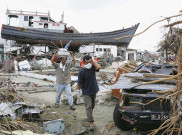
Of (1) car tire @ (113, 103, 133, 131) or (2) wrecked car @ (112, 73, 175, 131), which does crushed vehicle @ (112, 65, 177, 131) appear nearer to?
(2) wrecked car @ (112, 73, 175, 131)

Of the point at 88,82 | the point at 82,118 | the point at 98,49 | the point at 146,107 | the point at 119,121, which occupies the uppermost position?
the point at 98,49

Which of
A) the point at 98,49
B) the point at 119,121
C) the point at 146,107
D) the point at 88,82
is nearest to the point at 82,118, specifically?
the point at 88,82

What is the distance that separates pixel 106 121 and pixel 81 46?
25918 millimetres

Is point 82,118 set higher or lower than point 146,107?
lower

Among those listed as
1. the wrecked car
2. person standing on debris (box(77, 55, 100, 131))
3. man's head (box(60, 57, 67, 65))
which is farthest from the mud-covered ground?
man's head (box(60, 57, 67, 65))

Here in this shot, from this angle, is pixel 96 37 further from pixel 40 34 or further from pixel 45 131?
pixel 45 131

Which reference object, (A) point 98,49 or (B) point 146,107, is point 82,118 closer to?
(B) point 146,107

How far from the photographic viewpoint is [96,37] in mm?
32188

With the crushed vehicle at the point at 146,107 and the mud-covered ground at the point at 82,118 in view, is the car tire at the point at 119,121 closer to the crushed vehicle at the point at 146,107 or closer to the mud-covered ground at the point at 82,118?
the mud-covered ground at the point at 82,118

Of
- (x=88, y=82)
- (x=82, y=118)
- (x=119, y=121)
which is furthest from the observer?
(x=82, y=118)

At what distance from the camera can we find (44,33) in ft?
96.1

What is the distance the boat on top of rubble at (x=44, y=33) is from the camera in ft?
92.3

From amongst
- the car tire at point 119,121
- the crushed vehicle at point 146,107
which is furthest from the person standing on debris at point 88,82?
the crushed vehicle at point 146,107

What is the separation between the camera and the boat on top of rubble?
92.3 feet
